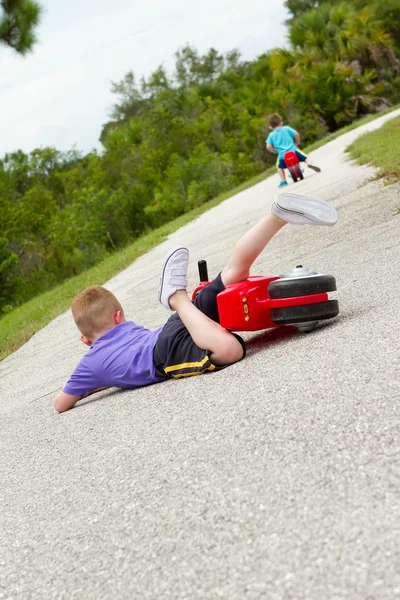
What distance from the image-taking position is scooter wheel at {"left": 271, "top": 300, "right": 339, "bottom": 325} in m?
3.52

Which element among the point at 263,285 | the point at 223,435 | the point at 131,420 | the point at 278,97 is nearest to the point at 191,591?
the point at 223,435

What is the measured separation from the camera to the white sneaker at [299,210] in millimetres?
3602

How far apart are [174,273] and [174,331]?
272 mm

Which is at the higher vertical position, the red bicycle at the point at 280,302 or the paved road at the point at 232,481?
the red bicycle at the point at 280,302

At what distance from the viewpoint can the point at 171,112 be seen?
120 feet

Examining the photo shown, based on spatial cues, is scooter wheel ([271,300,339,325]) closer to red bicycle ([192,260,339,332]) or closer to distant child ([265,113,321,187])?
red bicycle ([192,260,339,332])

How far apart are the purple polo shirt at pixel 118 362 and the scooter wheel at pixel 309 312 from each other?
2.38 ft

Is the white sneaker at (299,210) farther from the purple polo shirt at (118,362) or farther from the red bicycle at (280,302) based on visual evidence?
the purple polo shirt at (118,362)

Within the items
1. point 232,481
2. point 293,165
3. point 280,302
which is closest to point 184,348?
point 280,302

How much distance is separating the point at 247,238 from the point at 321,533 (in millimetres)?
2084

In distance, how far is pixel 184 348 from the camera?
3775 mm

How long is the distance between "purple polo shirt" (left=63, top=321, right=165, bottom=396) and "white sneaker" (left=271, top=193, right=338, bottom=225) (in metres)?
0.88

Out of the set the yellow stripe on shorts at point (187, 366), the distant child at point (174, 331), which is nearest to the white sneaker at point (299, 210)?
the distant child at point (174, 331)

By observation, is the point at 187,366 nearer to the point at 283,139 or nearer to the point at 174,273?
the point at 174,273
